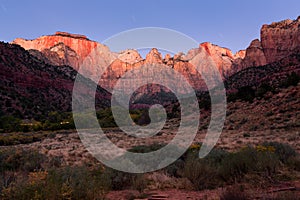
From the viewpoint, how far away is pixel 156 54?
15775cm

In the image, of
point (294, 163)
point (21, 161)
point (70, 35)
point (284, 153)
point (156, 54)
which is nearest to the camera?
point (294, 163)

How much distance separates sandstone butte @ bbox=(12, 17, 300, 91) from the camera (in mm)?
107562

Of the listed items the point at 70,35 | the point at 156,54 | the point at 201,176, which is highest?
the point at 70,35

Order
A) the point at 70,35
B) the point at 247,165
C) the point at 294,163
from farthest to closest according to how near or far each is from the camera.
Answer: the point at 70,35 < the point at 294,163 < the point at 247,165

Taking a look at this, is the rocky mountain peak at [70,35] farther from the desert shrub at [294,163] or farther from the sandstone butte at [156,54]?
the desert shrub at [294,163]

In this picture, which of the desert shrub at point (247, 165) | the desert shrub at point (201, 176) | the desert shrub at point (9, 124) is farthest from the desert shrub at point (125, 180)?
the desert shrub at point (9, 124)

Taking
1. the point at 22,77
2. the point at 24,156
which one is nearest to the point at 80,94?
the point at 22,77

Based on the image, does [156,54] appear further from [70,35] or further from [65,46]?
[70,35]

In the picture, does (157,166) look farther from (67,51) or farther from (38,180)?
(67,51)

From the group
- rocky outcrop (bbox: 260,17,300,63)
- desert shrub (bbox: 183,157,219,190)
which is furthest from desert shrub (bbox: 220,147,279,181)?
rocky outcrop (bbox: 260,17,300,63)

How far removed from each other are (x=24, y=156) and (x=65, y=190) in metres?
7.08

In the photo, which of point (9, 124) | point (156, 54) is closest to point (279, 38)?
point (156, 54)

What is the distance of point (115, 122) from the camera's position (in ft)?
163

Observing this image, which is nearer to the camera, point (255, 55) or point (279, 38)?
point (279, 38)
